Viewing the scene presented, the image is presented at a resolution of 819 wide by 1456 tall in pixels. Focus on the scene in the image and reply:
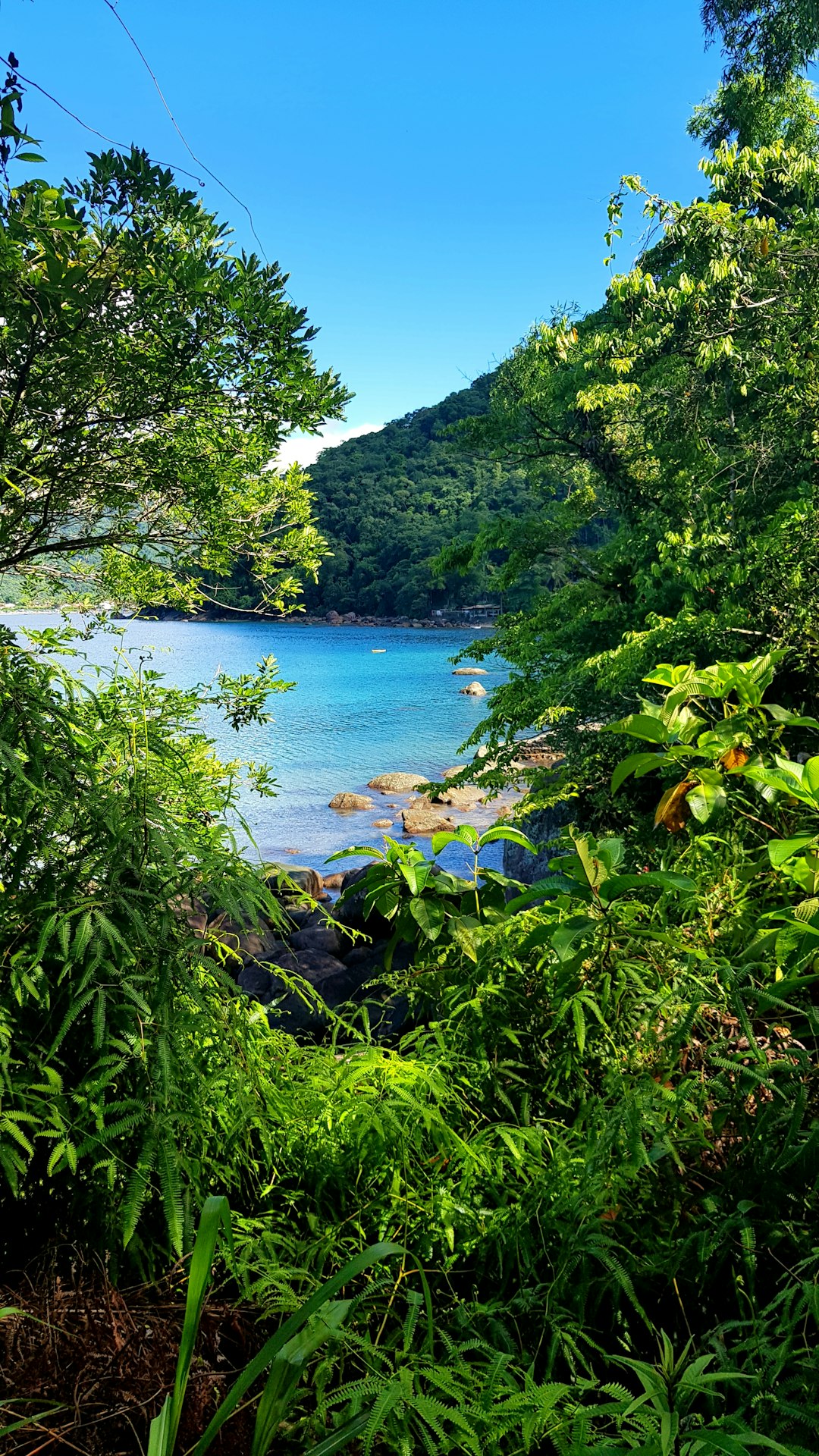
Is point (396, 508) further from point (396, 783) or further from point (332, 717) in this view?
point (396, 783)

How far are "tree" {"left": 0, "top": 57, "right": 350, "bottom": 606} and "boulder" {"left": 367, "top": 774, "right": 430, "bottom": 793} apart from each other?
14.0m

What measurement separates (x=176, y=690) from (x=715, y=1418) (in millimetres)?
3101

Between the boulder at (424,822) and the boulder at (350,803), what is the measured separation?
1607mm

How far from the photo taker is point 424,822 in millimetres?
14281

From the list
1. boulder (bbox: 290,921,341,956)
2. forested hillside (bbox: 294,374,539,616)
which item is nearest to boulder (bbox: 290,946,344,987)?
boulder (bbox: 290,921,341,956)

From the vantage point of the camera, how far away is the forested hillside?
38.5 metres

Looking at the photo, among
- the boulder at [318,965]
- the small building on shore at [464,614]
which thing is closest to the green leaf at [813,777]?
the boulder at [318,965]

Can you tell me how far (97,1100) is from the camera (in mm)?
943

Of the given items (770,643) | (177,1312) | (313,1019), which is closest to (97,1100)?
(177,1312)

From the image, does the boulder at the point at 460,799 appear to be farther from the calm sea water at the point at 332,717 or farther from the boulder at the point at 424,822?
the boulder at the point at 424,822

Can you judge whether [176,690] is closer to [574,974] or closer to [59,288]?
[59,288]

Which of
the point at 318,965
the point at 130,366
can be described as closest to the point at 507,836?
the point at 130,366

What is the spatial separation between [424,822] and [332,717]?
13979mm

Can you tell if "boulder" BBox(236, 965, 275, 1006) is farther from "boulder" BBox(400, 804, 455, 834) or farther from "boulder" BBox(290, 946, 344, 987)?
"boulder" BBox(400, 804, 455, 834)
